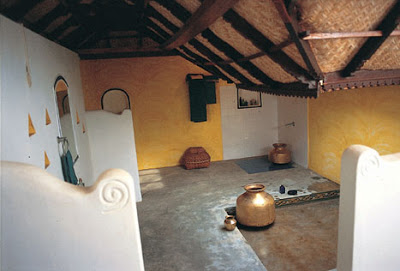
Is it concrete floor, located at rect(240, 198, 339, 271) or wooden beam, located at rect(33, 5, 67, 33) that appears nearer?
wooden beam, located at rect(33, 5, 67, 33)

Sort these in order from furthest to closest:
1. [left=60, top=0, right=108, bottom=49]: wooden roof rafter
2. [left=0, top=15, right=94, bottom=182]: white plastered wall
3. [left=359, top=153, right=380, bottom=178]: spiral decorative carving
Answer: [left=60, top=0, right=108, bottom=49]: wooden roof rafter, [left=0, top=15, right=94, bottom=182]: white plastered wall, [left=359, top=153, right=380, bottom=178]: spiral decorative carving

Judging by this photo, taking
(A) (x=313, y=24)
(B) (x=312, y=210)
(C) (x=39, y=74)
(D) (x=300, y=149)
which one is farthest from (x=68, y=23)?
(D) (x=300, y=149)

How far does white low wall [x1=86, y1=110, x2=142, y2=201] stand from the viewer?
18.0 feet

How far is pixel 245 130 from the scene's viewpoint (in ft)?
28.1

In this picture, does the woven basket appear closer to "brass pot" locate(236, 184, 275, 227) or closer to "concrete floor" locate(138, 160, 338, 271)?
"concrete floor" locate(138, 160, 338, 271)

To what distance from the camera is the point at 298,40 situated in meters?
2.29

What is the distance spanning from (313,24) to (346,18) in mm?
267

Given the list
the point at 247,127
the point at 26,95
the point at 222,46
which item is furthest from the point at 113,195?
the point at 247,127

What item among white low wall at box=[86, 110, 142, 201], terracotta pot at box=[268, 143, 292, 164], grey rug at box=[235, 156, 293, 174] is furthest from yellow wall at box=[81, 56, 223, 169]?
white low wall at box=[86, 110, 142, 201]

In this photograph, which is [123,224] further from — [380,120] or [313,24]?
[380,120]

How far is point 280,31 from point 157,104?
18.5ft

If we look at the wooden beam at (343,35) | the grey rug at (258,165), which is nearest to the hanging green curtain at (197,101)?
the grey rug at (258,165)

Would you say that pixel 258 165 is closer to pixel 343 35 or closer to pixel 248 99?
pixel 248 99

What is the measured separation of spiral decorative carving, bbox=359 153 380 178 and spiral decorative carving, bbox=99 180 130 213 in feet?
5.30
